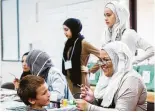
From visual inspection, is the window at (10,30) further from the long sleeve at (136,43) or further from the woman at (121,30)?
the long sleeve at (136,43)

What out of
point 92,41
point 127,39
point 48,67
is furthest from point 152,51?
point 48,67

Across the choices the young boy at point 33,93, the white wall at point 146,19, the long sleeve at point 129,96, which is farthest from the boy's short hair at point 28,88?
the white wall at point 146,19

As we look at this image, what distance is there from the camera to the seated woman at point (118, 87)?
1.59 metres

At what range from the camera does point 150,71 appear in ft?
9.02

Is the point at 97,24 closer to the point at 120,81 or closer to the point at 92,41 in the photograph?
the point at 92,41

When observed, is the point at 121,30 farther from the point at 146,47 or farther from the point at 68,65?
the point at 68,65

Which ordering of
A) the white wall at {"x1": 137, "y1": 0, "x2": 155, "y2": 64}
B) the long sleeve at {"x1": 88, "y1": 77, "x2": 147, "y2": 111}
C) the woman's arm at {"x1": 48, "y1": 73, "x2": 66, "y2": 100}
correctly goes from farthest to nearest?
the white wall at {"x1": 137, "y1": 0, "x2": 155, "y2": 64} < the woman's arm at {"x1": 48, "y1": 73, "x2": 66, "y2": 100} < the long sleeve at {"x1": 88, "y1": 77, "x2": 147, "y2": 111}

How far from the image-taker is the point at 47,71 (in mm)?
2281

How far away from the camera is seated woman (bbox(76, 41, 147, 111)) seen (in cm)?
159

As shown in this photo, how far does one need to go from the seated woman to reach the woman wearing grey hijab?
0.41m

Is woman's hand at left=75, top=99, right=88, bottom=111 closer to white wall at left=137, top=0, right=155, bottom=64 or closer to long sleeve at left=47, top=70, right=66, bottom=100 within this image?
long sleeve at left=47, top=70, right=66, bottom=100

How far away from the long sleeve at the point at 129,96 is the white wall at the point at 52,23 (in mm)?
1140

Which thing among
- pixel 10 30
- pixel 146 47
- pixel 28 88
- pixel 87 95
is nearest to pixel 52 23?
pixel 10 30

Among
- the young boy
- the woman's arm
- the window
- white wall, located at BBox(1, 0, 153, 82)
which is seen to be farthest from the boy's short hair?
the window
